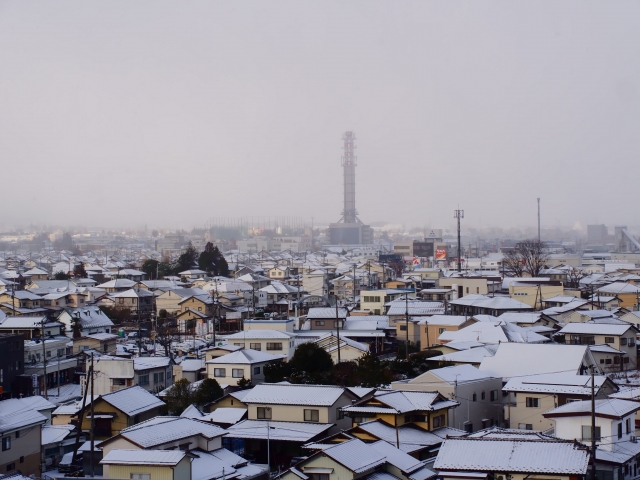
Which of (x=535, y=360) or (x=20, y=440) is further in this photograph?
(x=535, y=360)

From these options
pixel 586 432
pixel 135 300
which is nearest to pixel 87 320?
pixel 135 300

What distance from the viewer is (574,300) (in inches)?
498

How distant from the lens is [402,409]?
5504 millimetres

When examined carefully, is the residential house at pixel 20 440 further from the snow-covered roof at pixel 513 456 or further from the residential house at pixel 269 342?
the residential house at pixel 269 342

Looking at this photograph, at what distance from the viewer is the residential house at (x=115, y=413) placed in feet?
19.7

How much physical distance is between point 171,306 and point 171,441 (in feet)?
33.1

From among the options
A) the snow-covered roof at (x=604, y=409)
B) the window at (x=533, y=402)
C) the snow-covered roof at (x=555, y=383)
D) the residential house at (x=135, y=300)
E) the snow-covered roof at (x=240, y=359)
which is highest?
the snow-covered roof at (x=604, y=409)

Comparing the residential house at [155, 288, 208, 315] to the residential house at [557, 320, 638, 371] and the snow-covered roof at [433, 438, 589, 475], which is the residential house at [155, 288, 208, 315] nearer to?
the residential house at [557, 320, 638, 371]

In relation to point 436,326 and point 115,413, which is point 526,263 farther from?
point 115,413

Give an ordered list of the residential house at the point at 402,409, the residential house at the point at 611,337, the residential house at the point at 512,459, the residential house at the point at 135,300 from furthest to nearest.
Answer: the residential house at the point at 135,300 < the residential house at the point at 611,337 < the residential house at the point at 402,409 < the residential house at the point at 512,459

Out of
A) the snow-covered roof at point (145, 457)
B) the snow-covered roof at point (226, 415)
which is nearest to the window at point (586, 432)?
the snow-covered roof at point (145, 457)

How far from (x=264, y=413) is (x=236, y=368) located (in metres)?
1.85

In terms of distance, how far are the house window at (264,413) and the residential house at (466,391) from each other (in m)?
1.09

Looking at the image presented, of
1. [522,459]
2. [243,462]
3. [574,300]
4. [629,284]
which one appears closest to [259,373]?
[243,462]
